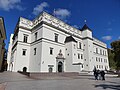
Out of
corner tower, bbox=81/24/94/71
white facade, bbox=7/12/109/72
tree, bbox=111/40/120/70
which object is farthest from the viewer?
corner tower, bbox=81/24/94/71

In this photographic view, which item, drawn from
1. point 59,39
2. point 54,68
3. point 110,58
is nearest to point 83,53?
point 59,39

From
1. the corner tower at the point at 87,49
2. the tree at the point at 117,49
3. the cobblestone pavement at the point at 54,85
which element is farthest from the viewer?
the corner tower at the point at 87,49

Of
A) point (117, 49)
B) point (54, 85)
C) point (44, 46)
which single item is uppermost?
point (44, 46)

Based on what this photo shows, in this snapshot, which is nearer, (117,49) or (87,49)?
(117,49)

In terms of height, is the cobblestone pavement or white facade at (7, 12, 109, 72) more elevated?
white facade at (7, 12, 109, 72)

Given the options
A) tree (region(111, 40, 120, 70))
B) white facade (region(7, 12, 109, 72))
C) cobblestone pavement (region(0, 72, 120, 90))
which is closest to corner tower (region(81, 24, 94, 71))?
white facade (region(7, 12, 109, 72))

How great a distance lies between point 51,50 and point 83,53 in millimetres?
14672

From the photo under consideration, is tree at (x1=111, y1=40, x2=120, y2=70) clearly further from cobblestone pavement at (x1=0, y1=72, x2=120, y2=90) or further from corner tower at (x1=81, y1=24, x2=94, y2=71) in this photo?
cobblestone pavement at (x1=0, y1=72, x2=120, y2=90)

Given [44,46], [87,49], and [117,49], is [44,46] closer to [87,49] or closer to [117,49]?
[87,49]

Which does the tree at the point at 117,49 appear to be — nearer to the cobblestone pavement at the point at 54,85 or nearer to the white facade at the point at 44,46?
the white facade at the point at 44,46

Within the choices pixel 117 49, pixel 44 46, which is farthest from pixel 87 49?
pixel 44 46

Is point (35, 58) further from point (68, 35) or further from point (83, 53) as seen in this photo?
point (83, 53)

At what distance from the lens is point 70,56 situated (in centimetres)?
3177

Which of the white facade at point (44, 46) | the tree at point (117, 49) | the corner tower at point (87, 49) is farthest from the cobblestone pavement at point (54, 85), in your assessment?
the corner tower at point (87, 49)
